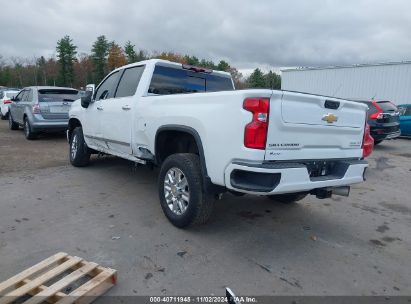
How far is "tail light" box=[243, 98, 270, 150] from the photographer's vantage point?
303 centimetres

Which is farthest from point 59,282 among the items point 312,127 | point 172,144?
point 312,127

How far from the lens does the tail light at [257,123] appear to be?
3.03m

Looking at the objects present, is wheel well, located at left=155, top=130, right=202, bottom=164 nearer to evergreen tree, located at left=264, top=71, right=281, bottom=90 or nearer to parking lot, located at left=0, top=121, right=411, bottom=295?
parking lot, located at left=0, top=121, right=411, bottom=295

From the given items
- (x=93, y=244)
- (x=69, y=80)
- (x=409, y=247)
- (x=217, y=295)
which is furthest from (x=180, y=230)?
(x=69, y=80)

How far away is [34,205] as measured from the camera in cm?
475

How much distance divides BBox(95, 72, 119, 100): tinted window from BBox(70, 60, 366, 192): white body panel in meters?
0.99

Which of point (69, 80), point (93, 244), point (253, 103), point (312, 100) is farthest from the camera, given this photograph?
point (69, 80)

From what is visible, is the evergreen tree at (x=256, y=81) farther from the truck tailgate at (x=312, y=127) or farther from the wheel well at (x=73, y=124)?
the wheel well at (x=73, y=124)

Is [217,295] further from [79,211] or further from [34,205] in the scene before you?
[34,205]

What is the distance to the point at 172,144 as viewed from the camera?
174 inches

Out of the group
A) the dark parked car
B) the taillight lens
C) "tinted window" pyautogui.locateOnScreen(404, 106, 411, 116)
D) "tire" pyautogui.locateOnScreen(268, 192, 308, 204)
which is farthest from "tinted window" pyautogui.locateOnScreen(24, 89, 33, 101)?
"tinted window" pyautogui.locateOnScreen(404, 106, 411, 116)

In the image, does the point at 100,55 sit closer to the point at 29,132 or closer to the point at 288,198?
the point at 29,132

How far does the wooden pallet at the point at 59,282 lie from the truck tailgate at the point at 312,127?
1.77m

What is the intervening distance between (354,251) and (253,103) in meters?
1.97
